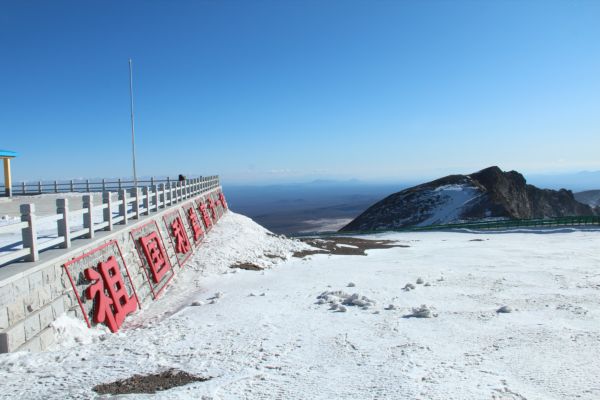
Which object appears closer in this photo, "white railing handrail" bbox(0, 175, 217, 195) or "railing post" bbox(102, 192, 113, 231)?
"railing post" bbox(102, 192, 113, 231)

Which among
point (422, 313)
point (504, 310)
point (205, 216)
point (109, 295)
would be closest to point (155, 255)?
point (109, 295)

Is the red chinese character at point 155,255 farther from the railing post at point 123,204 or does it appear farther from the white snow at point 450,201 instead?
the white snow at point 450,201

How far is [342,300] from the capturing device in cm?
1038

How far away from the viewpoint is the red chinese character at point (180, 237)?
14854 mm

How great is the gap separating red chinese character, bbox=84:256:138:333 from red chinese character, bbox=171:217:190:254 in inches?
200

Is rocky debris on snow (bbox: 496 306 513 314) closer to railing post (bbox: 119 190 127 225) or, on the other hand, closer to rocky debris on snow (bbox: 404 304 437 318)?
rocky debris on snow (bbox: 404 304 437 318)

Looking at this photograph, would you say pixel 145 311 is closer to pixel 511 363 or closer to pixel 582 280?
pixel 511 363

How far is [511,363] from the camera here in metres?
6.32

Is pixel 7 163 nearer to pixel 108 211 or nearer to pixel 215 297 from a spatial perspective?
pixel 108 211

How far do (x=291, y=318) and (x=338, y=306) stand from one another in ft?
4.17

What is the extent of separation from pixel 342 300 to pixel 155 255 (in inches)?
226

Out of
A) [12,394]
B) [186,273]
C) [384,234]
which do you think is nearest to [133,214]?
[186,273]

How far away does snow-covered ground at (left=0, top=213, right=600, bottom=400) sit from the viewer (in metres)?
5.43

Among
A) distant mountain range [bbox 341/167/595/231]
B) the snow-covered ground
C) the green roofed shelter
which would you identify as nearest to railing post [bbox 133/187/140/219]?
the snow-covered ground
